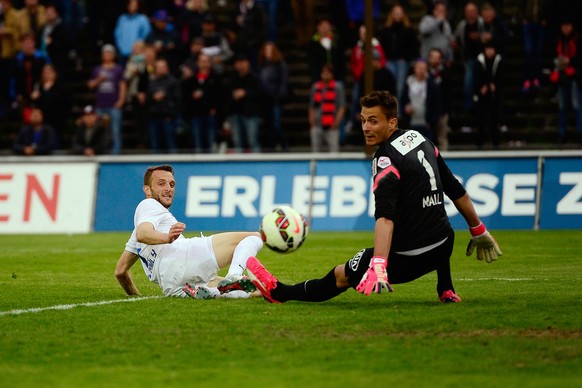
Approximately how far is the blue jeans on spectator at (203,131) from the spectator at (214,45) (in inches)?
43.5

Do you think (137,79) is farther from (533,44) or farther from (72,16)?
(533,44)

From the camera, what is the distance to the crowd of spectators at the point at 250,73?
23922 mm

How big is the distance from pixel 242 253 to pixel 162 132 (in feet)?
48.4

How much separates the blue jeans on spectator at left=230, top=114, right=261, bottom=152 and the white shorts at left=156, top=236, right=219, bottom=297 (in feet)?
44.0

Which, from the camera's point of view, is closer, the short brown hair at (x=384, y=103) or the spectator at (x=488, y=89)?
the short brown hair at (x=384, y=103)

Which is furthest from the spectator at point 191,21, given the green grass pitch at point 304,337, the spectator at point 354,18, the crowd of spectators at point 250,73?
the green grass pitch at point 304,337

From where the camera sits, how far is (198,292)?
11055 millimetres

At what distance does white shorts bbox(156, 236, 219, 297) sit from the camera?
36.1 feet

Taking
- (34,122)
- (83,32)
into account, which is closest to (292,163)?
(34,122)

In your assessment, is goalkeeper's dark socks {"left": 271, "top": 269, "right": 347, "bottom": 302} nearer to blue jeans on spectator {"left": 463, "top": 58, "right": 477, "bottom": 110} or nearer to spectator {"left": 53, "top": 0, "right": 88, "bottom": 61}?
blue jeans on spectator {"left": 463, "top": 58, "right": 477, "bottom": 110}

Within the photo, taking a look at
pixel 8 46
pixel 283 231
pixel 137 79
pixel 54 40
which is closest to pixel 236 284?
pixel 283 231

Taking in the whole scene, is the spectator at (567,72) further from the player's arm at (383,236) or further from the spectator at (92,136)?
the player's arm at (383,236)

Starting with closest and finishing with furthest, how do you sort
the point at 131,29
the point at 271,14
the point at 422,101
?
the point at 422,101 < the point at 131,29 < the point at 271,14

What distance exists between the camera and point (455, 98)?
26.6 m
